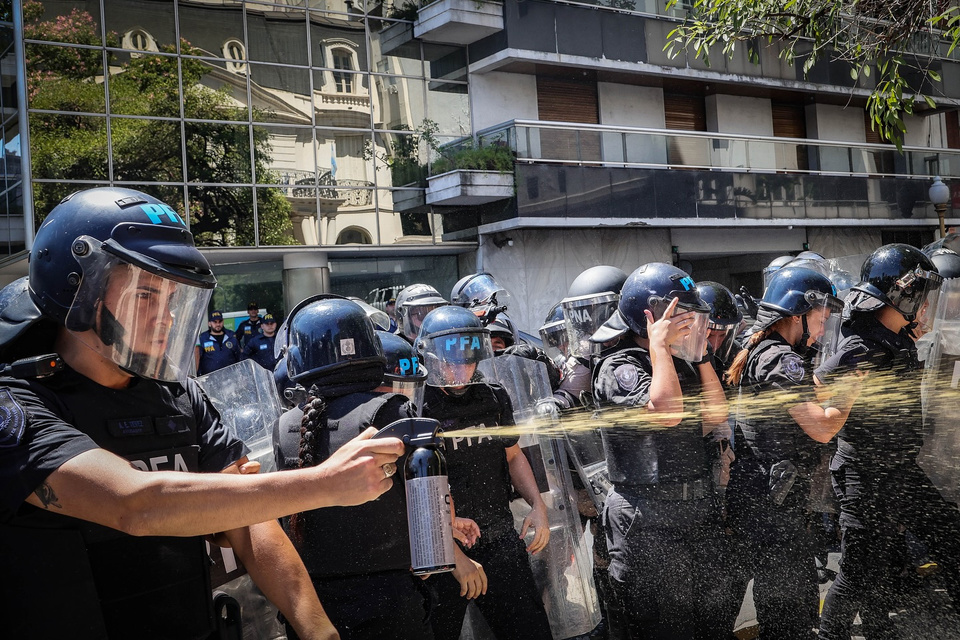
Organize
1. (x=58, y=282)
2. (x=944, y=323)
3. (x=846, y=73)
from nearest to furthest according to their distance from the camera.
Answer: (x=58, y=282)
(x=944, y=323)
(x=846, y=73)

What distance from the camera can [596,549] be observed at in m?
4.99

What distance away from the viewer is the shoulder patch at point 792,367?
4.20 meters

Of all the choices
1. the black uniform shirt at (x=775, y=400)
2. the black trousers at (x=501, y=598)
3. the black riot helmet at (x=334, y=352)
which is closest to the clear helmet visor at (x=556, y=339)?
the black uniform shirt at (x=775, y=400)

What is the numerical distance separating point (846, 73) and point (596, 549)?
18.9 metres

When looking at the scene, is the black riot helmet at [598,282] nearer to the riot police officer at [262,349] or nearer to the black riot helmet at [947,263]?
the black riot helmet at [947,263]

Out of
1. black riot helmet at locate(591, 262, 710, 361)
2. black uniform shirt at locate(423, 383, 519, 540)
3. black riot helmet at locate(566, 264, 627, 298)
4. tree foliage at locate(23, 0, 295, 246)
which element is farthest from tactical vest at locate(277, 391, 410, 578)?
tree foliage at locate(23, 0, 295, 246)

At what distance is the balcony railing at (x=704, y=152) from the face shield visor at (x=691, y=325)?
1146 centimetres

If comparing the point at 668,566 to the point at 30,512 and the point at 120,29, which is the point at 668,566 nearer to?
the point at 30,512

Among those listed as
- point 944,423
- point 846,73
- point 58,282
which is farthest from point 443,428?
point 846,73

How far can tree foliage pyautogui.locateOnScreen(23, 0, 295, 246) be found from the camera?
13078mm

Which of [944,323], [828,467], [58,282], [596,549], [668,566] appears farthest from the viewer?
[944,323]

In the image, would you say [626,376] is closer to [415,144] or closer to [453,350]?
[453,350]

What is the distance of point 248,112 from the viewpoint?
14648 millimetres

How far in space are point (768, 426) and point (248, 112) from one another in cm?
1226
